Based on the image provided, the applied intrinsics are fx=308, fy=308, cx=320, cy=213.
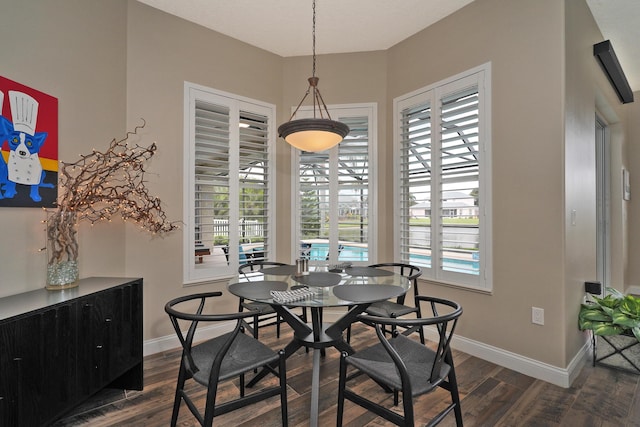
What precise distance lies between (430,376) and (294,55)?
Answer: 3666 millimetres

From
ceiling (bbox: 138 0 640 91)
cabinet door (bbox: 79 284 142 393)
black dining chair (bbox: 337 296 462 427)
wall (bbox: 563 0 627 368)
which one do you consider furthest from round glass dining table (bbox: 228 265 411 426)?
ceiling (bbox: 138 0 640 91)

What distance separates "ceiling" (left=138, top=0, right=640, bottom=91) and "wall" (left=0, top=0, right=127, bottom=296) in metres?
0.68

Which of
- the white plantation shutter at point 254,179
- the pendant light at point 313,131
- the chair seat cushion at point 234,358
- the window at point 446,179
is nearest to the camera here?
the chair seat cushion at point 234,358

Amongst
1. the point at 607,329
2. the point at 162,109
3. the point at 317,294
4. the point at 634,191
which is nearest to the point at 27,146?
the point at 162,109

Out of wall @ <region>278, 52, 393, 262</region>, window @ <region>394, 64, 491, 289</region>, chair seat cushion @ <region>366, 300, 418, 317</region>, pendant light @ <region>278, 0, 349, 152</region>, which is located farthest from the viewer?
wall @ <region>278, 52, 393, 262</region>

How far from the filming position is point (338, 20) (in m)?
3.11

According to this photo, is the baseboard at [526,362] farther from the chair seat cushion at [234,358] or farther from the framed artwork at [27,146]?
the framed artwork at [27,146]

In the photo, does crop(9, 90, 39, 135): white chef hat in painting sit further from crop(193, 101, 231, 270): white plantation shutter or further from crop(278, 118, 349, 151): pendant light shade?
crop(278, 118, 349, 151): pendant light shade

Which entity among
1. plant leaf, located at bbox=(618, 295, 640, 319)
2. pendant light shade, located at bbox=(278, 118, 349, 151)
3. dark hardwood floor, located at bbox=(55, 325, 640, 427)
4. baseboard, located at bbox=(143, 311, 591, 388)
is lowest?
dark hardwood floor, located at bbox=(55, 325, 640, 427)

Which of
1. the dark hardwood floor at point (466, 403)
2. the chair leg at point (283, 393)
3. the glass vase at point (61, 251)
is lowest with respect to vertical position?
the dark hardwood floor at point (466, 403)

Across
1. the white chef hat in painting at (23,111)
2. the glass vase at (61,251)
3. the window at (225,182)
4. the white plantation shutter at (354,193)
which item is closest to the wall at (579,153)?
the white plantation shutter at (354,193)

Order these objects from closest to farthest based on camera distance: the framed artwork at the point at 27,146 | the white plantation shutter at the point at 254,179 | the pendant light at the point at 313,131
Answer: the framed artwork at the point at 27,146, the pendant light at the point at 313,131, the white plantation shutter at the point at 254,179

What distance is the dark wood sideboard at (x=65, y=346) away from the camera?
1.47 metres

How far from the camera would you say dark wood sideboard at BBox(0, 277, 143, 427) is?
1473 mm
